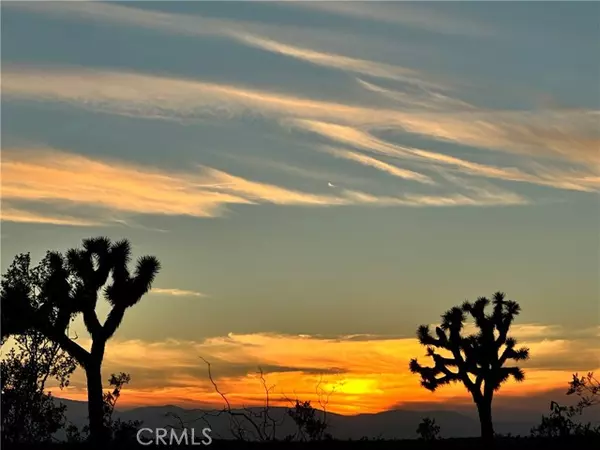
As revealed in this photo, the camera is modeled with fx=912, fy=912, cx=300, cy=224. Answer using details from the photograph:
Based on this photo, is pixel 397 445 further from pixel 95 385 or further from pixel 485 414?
pixel 485 414

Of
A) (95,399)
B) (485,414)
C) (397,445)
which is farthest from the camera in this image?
(485,414)

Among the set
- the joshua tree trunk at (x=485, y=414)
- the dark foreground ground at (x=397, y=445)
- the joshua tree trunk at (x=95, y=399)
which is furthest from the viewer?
the joshua tree trunk at (x=485, y=414)

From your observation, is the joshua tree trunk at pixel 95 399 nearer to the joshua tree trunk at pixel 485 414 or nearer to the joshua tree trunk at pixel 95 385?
the joshua tree trunk at pixel 95 385

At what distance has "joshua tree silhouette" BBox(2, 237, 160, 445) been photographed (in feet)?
98.3

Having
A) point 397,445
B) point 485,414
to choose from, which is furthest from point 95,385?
point 485,414

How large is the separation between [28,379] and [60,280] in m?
6.86

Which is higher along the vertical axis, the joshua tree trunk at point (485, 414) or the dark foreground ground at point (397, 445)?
the joshua tree trunk at point (485, 414)

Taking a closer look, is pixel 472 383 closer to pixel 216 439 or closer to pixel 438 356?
pixel 438 356

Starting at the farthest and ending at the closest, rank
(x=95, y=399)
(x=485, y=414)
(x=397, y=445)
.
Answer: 1. (x=485, y=414)
2. (x=95, y=399)
3. (x=397, y=445)

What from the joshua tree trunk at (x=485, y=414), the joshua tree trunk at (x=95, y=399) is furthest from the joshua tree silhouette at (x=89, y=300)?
the joshua tree trunk at (x=485, y=414)

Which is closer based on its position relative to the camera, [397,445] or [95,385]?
[397,445]

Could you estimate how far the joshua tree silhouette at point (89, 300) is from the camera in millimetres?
29969

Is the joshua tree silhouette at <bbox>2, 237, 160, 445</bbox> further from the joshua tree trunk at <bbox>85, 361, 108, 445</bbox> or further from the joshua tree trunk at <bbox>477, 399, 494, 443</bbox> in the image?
the joshua tree trunk at <bbox>477, 399, 494, 443</bbox>

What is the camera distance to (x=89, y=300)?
2991cm
